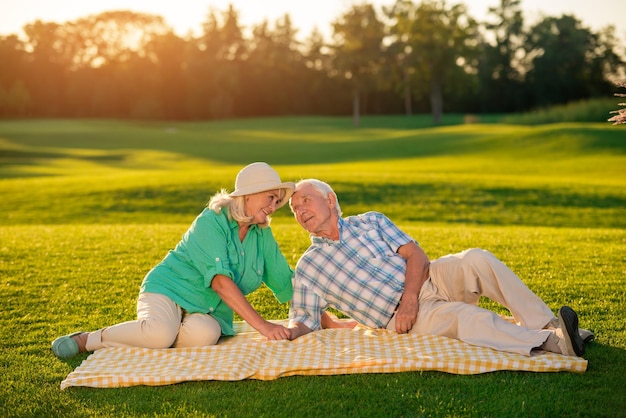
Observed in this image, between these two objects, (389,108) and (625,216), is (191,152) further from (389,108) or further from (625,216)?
(389,108)

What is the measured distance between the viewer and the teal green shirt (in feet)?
16.8

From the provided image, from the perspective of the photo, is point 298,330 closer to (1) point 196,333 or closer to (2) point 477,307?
(1) point 196,333

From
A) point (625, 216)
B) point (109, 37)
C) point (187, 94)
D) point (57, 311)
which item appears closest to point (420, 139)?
point (625, 216)

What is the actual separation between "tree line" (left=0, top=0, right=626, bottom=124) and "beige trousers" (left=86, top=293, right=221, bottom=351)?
51008 mm

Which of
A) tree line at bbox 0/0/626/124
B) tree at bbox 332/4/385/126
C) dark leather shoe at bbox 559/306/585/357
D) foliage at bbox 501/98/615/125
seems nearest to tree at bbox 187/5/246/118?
tree line at bbox 0/0/626/124

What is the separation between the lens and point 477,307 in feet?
16.3

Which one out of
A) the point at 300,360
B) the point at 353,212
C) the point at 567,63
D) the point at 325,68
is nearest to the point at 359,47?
the point at 325,68

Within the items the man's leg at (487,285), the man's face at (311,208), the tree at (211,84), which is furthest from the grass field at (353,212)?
the tree at (211,84)

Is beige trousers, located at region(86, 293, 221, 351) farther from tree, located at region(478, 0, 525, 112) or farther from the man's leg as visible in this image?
tree, located at region(478, 0, 525, 112)

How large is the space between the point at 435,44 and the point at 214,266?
51653 millimetres

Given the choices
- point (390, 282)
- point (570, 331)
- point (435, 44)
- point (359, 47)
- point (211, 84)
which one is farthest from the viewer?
point (211, 84)

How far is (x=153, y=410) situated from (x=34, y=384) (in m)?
0.95

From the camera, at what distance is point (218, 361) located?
480 centimetres

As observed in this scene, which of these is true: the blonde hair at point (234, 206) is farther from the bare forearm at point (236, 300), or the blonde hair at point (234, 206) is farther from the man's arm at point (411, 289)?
the man's arm at point (411, 289)
